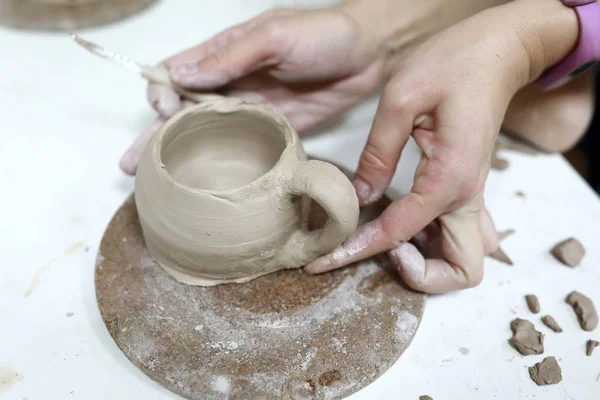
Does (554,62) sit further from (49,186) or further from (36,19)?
(36,19)

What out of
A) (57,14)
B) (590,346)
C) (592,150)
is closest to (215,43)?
(57,14)

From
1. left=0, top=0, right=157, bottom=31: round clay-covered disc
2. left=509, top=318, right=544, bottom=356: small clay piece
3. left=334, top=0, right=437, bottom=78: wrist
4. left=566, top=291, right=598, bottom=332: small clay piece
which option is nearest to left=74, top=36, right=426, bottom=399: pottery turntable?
left=509, top=318, right=544, bottom=356: small clay piece

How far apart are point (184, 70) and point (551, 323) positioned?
1.02 m

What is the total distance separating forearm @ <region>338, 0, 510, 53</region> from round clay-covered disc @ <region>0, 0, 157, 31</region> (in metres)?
0.95

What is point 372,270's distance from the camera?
1.20 meters

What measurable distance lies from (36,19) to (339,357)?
5.33ft

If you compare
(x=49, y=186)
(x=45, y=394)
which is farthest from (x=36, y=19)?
(x=45, y=394)

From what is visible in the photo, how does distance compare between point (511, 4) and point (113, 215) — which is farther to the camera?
point (113, 215)

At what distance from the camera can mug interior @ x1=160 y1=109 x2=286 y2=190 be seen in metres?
1.20

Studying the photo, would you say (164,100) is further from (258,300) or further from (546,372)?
(546,372)

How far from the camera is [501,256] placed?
1.31 metres

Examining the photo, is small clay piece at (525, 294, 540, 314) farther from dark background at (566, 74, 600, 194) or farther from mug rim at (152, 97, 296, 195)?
dark background at (566, 74, 600, 194)

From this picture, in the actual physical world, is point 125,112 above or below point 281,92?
below

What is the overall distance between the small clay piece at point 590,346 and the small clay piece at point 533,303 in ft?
0.38
